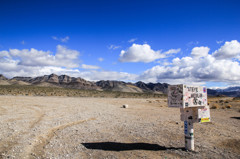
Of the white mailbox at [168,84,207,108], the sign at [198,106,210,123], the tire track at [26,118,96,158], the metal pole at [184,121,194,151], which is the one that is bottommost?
the tire track at [26,118,96,158]

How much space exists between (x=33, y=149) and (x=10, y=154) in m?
0.73

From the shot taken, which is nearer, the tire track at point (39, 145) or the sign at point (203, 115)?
the tire track at point (39, 145)

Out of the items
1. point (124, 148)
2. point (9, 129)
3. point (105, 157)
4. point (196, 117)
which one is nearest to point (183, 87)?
point (196, 117)

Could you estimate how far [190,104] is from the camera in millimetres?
6422

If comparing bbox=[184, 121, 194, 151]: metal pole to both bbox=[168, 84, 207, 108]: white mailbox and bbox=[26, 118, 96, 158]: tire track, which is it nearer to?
bbox=[168, 84, 207, 108]: white mailbox

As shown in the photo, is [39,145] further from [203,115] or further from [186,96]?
[203,115]

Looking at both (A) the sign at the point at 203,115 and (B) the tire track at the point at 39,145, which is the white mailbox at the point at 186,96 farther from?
(B) the tire track at the point at 39,145

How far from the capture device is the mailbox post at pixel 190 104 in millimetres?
6367

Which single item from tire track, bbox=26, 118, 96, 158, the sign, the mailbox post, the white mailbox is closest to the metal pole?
the mailbox post

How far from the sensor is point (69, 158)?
588 cm

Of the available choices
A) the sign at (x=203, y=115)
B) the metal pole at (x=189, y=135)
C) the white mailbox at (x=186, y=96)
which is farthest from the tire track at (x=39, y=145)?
the sign at (x=203, y=115)

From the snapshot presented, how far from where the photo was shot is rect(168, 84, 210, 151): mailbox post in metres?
6.37

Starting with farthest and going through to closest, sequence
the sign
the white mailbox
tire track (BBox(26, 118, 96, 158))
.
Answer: the sign < the white mailbox < tire track (BBox(26, 118, 96, 158))

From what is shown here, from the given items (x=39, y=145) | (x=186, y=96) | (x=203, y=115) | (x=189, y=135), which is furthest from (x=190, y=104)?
(x=39, y=145)
